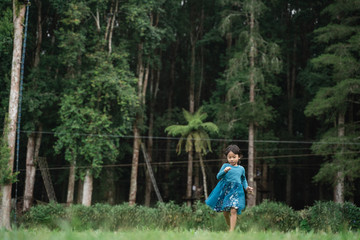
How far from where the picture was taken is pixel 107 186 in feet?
91.9

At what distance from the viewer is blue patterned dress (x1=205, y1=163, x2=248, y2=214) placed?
6.52 metres

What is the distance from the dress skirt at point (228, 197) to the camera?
6.51 m

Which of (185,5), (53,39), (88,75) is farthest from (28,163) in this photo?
(185,5)

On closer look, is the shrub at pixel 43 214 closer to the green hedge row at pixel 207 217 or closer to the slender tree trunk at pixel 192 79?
the green hedge row at pixel 207 217

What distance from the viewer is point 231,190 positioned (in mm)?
6625

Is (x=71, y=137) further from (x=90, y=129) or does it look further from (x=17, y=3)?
(x=17, y=3)

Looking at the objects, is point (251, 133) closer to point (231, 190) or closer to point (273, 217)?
point (273, 217)

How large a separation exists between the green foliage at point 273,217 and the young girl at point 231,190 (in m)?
5.77

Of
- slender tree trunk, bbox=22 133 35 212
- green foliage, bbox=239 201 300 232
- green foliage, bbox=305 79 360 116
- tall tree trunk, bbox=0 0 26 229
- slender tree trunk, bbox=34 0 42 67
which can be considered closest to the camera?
green foliage, bbox=239 201 300 232

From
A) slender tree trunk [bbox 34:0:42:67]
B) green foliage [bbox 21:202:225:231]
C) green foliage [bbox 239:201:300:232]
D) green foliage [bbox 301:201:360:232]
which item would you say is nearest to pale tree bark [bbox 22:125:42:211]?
slender tree trunk [bbox 34:0:42:67]

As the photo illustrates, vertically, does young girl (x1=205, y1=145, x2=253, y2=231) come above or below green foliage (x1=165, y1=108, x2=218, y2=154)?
below

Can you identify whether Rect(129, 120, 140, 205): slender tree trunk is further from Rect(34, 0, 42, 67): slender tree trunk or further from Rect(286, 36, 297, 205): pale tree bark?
Rect(286, 36, 297, 205): pale tree bark

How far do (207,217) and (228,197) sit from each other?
617 centimetres

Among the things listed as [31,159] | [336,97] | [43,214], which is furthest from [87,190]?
[336,97]
